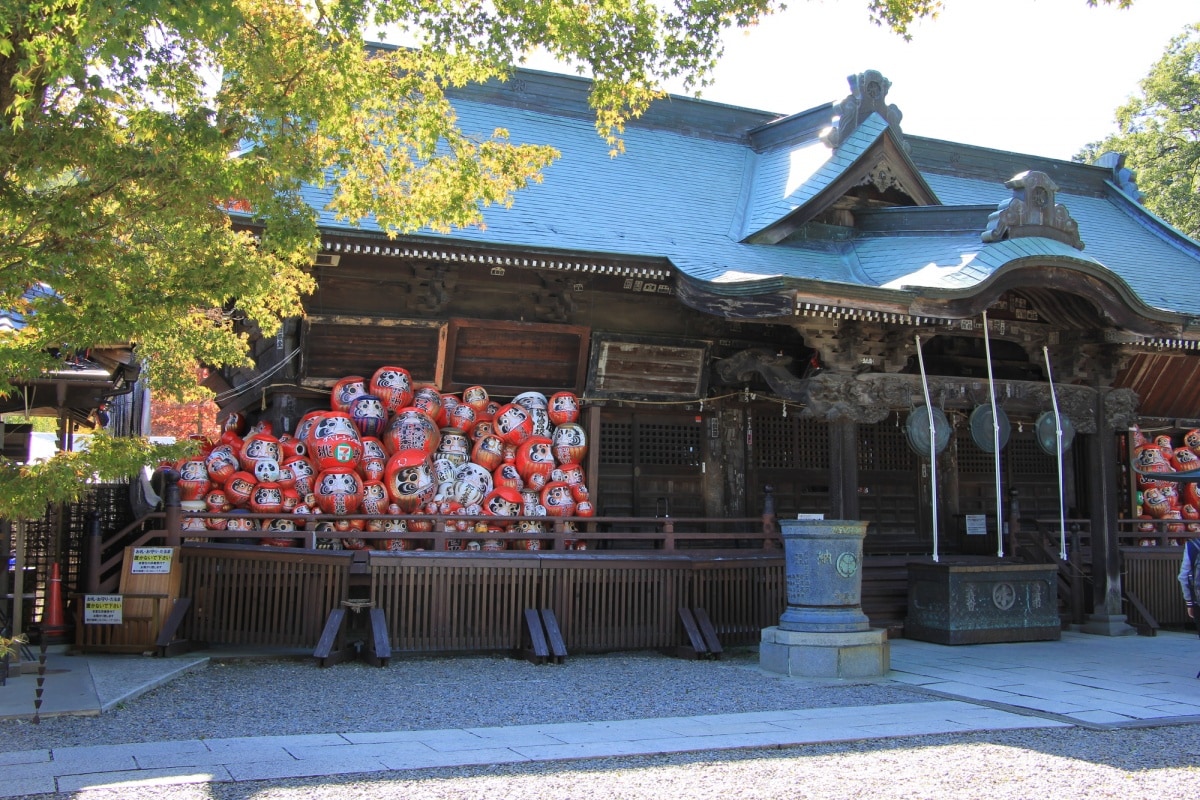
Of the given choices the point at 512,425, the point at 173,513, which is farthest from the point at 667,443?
the point at 173,513

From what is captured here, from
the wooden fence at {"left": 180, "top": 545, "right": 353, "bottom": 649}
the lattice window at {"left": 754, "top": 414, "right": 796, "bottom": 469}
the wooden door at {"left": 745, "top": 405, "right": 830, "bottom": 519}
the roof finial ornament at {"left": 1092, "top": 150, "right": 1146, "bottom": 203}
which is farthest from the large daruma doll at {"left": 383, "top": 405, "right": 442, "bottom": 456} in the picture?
the roof finial ornament at {"left": 1092, "top": 150, "right": 1146, "bottom": 203}

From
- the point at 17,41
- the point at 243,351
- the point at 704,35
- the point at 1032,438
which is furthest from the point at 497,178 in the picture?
the point at 1032,438

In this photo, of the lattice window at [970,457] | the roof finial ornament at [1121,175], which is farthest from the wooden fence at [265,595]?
the roof finial ornament at [1121,175]

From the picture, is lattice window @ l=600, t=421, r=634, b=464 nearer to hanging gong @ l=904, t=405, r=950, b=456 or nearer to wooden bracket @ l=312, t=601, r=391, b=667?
hanging gong @ l=904, t=405, r=950, b=456

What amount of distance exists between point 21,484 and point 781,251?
34.3 ft

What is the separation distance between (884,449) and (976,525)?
6.34 feet

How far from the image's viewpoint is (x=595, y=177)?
1565 cm

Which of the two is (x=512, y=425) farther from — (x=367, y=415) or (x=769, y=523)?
(x=769, y=523)

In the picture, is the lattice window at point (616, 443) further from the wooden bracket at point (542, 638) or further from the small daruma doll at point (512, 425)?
the wooden bracket at point (542, 638)

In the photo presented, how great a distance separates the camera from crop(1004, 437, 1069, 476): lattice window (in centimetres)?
1755

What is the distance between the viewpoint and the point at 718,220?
15461 millimetres

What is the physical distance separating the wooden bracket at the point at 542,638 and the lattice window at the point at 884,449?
21.5 ft

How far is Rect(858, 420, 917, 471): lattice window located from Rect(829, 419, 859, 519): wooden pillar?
3.43 metres

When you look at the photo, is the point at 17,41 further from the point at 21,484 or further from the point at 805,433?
the point at 805,433
